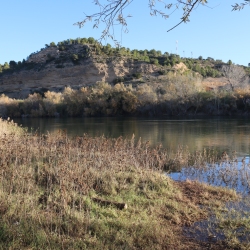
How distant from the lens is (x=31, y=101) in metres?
68.3

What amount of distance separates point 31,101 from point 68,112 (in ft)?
32.5

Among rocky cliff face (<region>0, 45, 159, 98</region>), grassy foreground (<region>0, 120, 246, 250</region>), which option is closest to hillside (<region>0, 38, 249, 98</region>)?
rocky cliff face (<region>0, 45, 159, 98</region>)

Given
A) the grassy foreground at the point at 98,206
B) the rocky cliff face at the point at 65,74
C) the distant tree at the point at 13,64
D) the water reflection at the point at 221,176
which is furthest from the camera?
the distant tree at the point at 13,64

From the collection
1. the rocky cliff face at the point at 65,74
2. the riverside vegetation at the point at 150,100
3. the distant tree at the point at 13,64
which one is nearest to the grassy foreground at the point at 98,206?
the riverside vegetation at the point at 150,100

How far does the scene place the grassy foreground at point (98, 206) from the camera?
5.26m

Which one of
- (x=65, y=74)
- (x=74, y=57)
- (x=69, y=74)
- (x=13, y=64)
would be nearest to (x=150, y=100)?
(x=69, y=74)

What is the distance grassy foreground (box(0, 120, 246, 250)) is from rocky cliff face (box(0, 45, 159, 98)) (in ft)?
265

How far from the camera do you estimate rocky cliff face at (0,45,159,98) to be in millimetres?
92250

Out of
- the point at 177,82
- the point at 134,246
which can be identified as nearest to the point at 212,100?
the point at 177,82

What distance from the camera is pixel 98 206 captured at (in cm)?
682

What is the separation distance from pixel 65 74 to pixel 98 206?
91967mm

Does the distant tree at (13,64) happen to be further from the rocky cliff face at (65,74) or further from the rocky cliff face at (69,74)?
the rocky cliff face at (65,74)

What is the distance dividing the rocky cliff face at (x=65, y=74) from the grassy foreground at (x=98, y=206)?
80.6 metres

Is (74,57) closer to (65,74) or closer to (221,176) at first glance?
(65,74)
